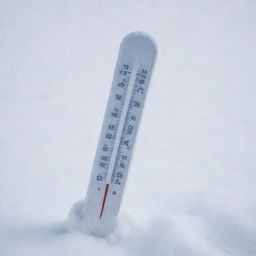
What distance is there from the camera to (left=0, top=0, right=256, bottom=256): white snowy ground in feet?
2.69

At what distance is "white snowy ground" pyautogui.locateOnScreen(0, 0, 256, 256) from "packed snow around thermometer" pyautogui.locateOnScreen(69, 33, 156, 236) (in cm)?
4

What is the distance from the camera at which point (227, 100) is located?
1.82m

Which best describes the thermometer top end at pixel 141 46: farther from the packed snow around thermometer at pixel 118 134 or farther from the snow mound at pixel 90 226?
the snow mound at pixel 90 226

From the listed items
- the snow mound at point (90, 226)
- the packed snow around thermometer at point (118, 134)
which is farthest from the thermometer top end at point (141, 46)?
the snow mound at point (90, 226)

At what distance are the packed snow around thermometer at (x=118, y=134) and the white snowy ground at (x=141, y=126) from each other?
0.04m

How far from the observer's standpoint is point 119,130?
74cm

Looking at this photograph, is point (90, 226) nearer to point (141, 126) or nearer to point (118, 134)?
point (118, 134)

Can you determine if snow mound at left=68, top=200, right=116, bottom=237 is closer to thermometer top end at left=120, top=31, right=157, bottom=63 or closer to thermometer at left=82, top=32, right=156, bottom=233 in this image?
thermometer at left=82, top=32, right=156, bottom=233

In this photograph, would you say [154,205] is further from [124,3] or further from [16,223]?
[124,3]

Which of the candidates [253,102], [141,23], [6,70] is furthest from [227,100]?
[6,70]

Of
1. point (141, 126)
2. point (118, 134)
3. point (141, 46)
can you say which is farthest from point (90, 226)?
point (141, 126)

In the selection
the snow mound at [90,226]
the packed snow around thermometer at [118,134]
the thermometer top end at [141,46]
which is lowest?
the snow mound at [90,226]

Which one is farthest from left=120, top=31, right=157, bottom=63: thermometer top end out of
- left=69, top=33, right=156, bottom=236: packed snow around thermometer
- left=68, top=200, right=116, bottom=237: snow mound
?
left=68, top=200, right=116, bottom=237: snow mound

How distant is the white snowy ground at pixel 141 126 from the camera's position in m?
0.82
